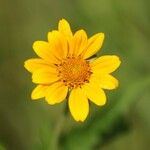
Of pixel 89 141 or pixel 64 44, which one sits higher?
pixel 64 44

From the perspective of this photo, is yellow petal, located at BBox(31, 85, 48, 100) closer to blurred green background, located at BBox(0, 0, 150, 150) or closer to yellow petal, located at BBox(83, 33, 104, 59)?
yellow petal, located at BBox(83, 33, 104, 59)

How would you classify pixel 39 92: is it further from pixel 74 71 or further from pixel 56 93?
pixel 74 71

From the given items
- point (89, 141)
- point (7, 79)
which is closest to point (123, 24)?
point (7, 79)

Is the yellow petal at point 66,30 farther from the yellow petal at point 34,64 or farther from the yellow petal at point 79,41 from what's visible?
the yellow petal at point 34,64

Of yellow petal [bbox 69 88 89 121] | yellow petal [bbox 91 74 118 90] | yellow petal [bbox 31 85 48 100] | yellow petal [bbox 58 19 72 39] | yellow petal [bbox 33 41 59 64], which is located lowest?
yellow petal [bbox 69 88 89 121]

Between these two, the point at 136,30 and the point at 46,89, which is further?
the point at 136,30

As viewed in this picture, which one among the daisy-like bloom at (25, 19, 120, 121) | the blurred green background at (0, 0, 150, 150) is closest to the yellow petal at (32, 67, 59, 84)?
the daisy-like bloom at (25, 19, 120, 121)

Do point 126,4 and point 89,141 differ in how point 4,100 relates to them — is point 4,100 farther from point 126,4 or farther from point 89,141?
point 126,4
